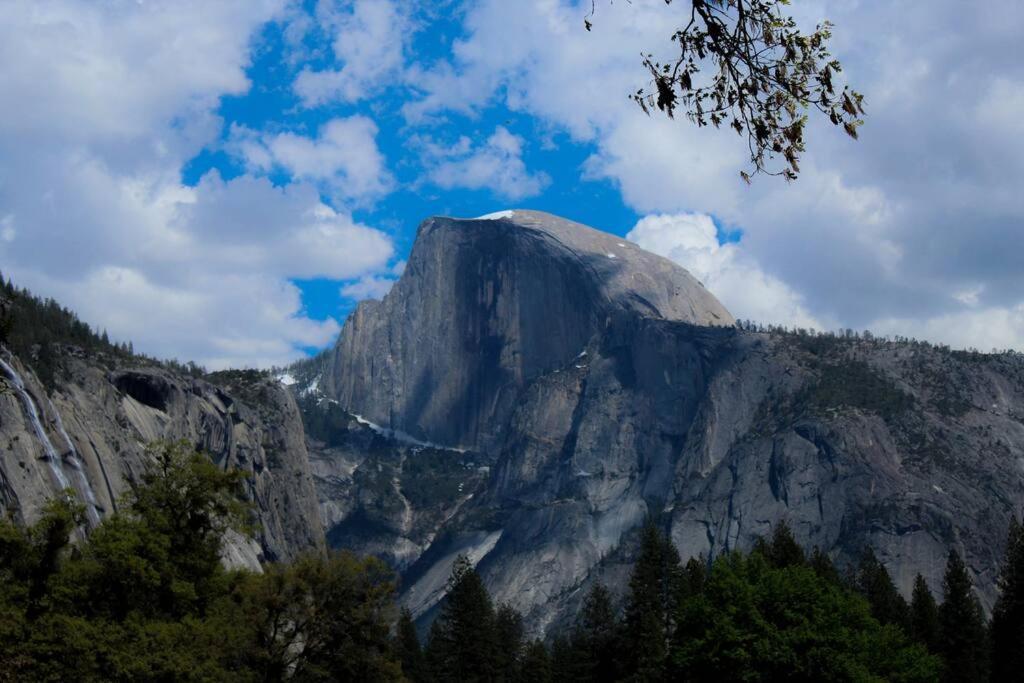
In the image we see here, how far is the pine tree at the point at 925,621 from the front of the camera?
103 m

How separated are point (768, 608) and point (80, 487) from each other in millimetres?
82312

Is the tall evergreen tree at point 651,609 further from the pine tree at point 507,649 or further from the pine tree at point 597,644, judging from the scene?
the pine tree at point 507,649

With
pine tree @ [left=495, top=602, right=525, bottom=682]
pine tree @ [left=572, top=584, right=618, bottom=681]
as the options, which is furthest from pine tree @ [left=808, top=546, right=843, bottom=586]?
pine tree @ [left=495, top=602, right=525, bottom=682]

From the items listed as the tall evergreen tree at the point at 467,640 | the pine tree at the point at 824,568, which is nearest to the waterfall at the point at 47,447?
the tall evergreen tree at the point at 467,640

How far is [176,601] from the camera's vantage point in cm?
4769

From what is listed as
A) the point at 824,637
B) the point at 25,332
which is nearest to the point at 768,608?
the point at 824,637

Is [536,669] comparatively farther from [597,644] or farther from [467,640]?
[467,640]

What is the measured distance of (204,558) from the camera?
1946 inches

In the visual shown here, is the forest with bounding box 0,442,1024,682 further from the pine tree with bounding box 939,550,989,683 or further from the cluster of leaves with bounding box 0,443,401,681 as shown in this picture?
the pine tree with bounding box 939,550,989,683

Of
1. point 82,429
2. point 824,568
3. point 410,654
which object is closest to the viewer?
point 824,568

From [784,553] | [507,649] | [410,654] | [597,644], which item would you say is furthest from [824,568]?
[410,654]

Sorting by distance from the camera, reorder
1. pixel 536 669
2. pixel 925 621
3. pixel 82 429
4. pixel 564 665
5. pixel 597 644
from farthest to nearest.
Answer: pixel 82 429, pixel 536 669, pixel 597 644, pixel 564 665, pixel 925 621

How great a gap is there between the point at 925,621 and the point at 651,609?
73.4 feet

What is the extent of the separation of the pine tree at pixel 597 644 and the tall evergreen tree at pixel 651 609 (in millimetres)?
1861
